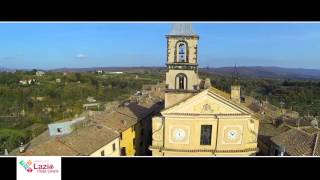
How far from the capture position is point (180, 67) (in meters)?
9.88

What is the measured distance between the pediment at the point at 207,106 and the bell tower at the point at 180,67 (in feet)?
1.50

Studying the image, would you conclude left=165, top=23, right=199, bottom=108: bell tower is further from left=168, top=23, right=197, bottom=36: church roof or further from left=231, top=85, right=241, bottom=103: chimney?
left=231, top=85, right=241, bottom=103: chimney

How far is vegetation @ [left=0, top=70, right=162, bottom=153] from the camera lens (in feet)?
49.2

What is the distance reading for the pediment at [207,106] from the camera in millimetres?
9180

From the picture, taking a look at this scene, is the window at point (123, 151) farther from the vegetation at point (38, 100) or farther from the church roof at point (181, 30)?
the vegetation at point (38, 100)

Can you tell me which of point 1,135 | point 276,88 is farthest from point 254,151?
point 1,135

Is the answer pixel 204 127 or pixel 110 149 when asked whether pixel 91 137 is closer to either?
pixel 110 149

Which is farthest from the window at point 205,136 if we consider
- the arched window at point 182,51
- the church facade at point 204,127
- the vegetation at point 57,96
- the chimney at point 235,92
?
the vegetation at point 57,96

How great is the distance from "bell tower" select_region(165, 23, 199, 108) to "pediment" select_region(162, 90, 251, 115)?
0.46 metres

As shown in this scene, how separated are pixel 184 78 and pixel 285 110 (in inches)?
281
